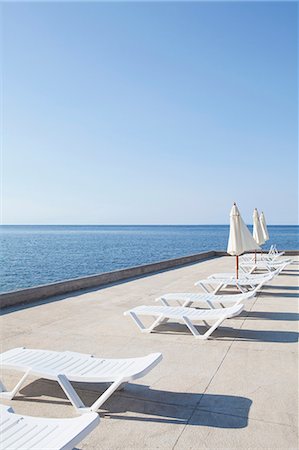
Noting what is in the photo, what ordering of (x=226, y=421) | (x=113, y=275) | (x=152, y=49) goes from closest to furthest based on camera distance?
1. (x=226, y=421)
2. (x=113, y=275)
3. (x=152, y=49)

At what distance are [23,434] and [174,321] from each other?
419 centimetres

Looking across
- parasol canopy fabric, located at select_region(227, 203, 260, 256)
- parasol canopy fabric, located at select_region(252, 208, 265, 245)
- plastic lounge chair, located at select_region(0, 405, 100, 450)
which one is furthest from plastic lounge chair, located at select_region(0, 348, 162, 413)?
parasol canopy fabric, located at select_region(252, 208, 265, 245)

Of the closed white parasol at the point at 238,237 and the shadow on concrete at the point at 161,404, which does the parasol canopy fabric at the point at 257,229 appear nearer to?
the closed white parasol at the point at 238,237

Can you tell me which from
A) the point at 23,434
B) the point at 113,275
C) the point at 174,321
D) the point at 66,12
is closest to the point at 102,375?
the point at 23,434

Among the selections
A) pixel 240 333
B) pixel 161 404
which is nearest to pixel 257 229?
pixel 240 333

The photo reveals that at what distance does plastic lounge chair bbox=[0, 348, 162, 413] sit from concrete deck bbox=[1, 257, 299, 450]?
177 millimetres

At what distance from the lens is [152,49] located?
480 inches

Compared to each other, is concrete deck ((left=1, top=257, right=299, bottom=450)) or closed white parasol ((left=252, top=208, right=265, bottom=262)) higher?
closed white parasol ((left=252, top=208, right=265, bottom=262))

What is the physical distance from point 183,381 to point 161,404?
525mm

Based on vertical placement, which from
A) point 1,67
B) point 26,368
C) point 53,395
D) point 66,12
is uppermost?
point 66,12

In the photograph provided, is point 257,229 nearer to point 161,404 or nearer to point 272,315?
point 272,315

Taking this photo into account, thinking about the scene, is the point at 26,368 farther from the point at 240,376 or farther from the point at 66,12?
the point at 66,12

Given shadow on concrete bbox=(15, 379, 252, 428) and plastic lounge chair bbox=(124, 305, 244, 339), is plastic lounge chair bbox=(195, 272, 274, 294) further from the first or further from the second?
shadow on concrete bbox=(15, 379, 252, 428)

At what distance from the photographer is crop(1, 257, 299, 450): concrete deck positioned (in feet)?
9.24
